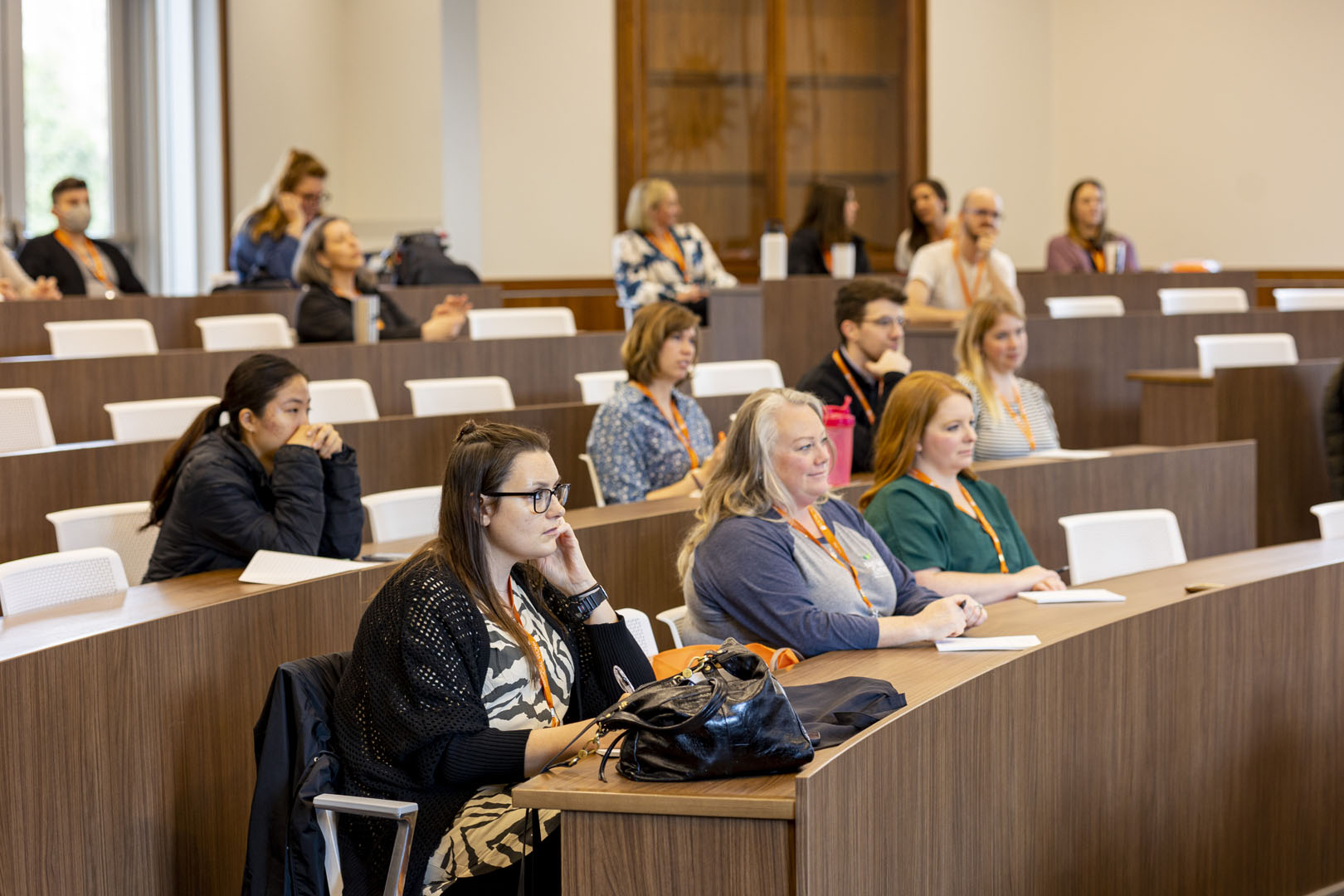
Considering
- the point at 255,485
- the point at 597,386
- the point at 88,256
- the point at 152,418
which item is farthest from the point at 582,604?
the point at 88,256

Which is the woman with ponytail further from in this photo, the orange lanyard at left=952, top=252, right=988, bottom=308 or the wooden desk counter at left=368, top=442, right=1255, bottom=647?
the orange lanyard at left=952, top=252, right=988, bottom=308

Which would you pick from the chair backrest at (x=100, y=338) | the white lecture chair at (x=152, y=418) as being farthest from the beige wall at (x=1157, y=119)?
the white lecture chair at (x=152, y=418)

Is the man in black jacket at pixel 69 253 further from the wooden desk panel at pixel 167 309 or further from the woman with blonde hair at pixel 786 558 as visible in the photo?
the woman with blonde hair at pixel 786 558

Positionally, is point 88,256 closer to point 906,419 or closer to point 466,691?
point 906,419

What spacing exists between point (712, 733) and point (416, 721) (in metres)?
0.49

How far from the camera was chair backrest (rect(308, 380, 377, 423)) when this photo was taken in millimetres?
4469

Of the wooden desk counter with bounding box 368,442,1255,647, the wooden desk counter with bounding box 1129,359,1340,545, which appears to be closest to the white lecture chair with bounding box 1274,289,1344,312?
the wooden desk counter with bounding box 1129,359,1340,545

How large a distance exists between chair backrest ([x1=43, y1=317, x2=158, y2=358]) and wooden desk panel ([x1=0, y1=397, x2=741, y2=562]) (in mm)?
1557

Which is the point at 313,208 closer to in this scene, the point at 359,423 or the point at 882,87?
the point at 359,423

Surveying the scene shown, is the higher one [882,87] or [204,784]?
[882,87]

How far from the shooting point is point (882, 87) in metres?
9.11

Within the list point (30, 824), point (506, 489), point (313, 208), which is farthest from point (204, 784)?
point (313, 208)

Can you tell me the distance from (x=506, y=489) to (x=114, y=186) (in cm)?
799

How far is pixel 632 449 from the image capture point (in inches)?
162
